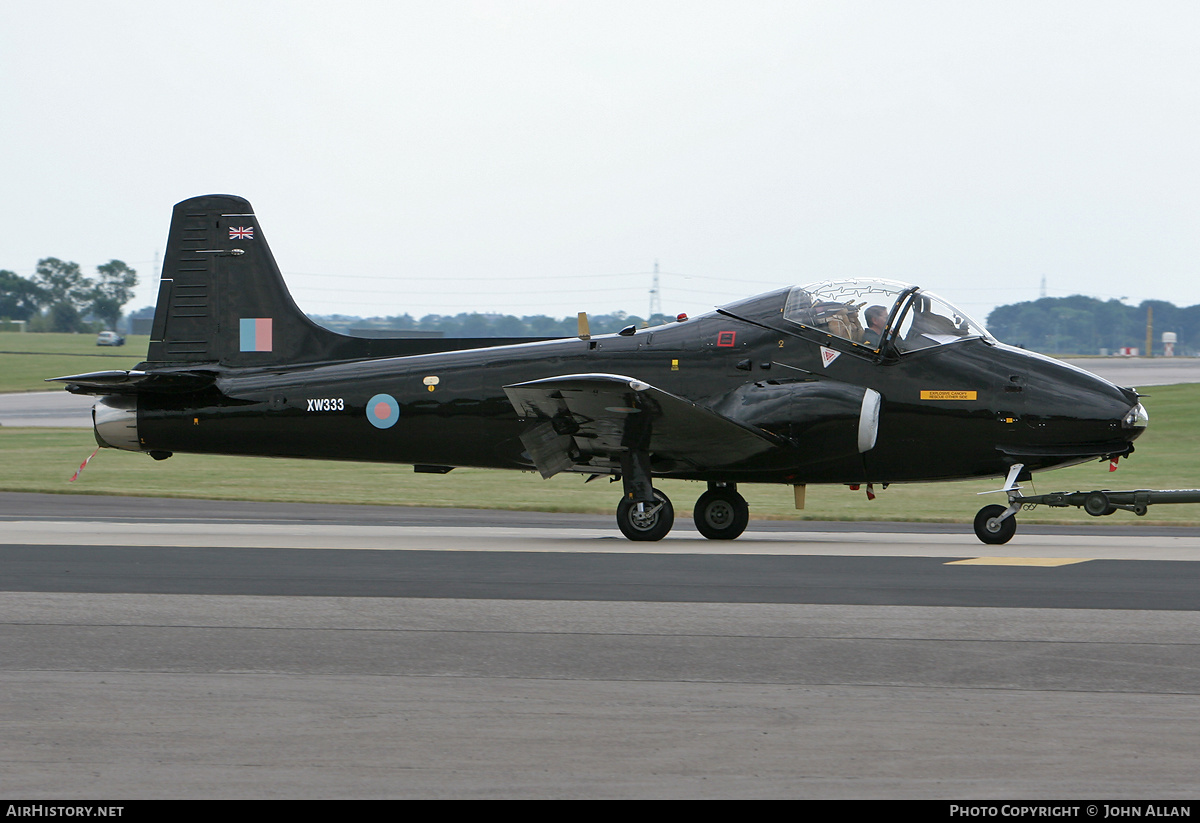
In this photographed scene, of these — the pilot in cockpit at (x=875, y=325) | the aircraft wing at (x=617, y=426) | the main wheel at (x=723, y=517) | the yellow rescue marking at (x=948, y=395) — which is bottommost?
the main wheel at (x=723, y=517)

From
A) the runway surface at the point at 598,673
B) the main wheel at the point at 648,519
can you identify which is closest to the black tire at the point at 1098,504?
the runway surface at the point at 598,673

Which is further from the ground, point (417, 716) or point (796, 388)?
point (796, 388)

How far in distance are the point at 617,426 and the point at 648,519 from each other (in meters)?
1.20

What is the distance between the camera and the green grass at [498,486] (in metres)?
21.0

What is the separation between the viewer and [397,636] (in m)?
8.38

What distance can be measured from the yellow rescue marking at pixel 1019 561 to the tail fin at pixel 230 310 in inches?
245

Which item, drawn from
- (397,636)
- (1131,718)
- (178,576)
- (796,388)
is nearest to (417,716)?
(397,636)

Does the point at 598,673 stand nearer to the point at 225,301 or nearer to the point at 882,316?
the point at 882,316

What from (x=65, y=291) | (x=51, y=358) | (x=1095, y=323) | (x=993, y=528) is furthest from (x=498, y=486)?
(x=1095, y=323)

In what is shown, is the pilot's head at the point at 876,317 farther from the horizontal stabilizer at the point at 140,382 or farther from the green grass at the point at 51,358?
the green grass at the point at 51,358

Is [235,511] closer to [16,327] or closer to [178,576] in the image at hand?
[178,576]

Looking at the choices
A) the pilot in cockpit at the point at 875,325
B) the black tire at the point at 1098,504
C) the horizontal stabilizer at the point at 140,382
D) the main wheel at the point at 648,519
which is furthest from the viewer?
the horizontal stabilizer at the point at 140,382

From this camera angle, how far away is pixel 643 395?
13.4 m

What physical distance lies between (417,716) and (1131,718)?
3681 mm
